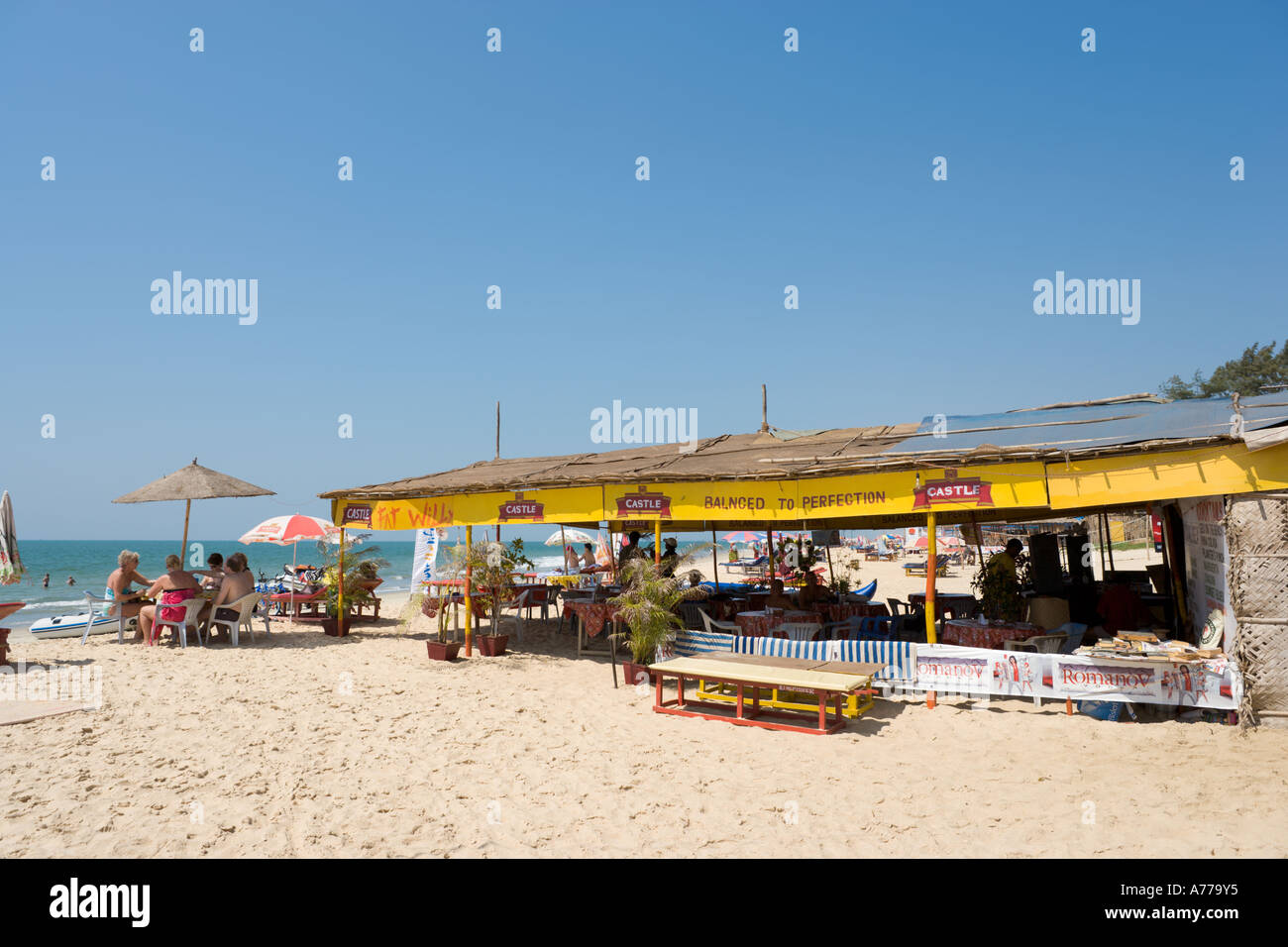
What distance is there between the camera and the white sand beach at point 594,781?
450cm

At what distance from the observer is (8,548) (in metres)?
10.2

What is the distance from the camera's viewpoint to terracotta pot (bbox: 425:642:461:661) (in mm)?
10539

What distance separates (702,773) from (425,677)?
193 inches

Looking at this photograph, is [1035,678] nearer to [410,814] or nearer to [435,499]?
[410,814]

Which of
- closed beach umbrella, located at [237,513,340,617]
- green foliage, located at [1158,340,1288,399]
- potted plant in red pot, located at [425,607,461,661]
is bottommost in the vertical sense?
potted plant in red pot, located at [425,607,461,661]

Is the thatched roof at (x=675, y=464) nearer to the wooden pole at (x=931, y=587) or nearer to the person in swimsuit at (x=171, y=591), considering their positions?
the wooden pole at (x=931, y=587)

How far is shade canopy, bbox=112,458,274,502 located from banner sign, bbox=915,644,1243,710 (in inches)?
456

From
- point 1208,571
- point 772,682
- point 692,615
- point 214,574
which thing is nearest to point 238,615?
point 214,574

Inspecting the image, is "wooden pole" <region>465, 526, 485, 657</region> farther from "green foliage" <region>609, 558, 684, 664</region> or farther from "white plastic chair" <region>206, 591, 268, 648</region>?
"white plastic chair" <region>206, 591, 268, 648</region>

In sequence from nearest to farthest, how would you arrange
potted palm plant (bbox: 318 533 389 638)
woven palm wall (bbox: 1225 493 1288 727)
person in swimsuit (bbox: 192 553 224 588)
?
woven palm wall (bbox: 1225 493 1288 727)
person in swimsuit (bbox: 192 553 224 588)
potted palm plant (bbox: 318 533 389 638)

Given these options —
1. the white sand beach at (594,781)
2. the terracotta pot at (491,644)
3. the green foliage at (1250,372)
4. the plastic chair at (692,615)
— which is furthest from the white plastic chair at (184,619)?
the green foliage at (1250,372)

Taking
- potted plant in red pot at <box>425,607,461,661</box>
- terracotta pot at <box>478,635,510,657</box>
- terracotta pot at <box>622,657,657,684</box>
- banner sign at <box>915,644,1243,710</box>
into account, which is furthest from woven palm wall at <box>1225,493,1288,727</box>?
potted plant in red pot at <box>425,607,461,661</box>

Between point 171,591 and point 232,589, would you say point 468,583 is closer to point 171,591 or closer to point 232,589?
point 232,589
